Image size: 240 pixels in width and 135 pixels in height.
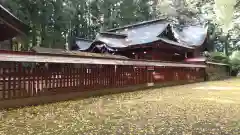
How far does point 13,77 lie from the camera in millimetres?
8484

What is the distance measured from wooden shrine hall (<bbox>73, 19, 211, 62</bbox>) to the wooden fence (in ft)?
15.0

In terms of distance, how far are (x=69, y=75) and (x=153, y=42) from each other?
39.1ft

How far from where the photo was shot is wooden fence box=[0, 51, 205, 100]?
8.49 metres

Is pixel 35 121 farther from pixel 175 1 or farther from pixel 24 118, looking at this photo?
pixel 175 1

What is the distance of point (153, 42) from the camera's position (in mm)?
21328

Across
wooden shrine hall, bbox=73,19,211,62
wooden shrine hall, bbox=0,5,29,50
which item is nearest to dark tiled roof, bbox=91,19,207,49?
wooden shrine hall, bbox=73,19,211,62

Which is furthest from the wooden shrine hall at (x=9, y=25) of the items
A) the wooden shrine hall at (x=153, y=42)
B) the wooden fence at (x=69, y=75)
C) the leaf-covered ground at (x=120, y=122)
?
the wooden shrine hall at (x=153, y=42)

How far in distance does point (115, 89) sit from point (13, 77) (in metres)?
5.97

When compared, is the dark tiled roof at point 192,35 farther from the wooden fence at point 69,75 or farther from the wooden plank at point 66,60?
the wooden plank at point 66,60

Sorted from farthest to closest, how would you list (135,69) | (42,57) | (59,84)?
(135,69)
(59,84)
(42,57)

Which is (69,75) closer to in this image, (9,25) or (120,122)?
(9,25)

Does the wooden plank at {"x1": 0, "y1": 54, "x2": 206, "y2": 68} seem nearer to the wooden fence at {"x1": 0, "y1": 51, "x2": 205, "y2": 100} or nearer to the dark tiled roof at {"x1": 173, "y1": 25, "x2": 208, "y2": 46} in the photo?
the wooden fence at {"x1": 0, "y1": 51, "x2": 205, "y2": 100}

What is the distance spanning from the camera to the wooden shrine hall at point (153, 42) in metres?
22.9

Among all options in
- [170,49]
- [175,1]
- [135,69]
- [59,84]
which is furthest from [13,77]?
[175,1]
